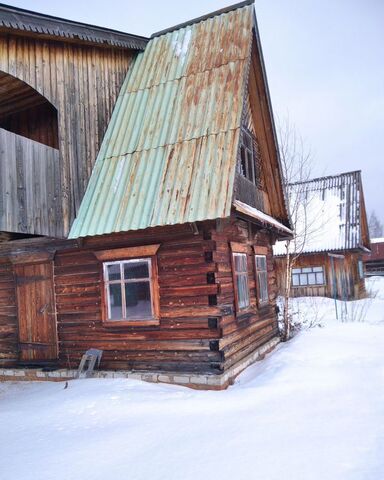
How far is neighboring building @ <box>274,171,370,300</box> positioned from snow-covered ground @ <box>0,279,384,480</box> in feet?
46.2

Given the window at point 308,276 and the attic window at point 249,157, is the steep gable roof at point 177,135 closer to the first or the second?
the attic window at point 249,157

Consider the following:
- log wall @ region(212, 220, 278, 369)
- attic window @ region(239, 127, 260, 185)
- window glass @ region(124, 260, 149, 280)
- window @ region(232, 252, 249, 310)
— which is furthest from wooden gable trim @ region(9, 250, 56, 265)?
attic window @ region(239, 127, 260, 185)

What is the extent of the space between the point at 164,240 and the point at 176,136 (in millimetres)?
→ 2182

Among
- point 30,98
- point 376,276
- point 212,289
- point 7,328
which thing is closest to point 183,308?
point 212,289

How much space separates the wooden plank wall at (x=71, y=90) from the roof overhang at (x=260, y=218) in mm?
3313

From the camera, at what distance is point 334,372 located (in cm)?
766

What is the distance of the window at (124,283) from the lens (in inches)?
318

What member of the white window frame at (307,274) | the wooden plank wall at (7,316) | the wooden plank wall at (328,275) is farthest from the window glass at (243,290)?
the white window frame at (307,274)

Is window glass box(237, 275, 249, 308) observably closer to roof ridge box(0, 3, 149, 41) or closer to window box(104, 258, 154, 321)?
window box(104, 258, 154, 321)

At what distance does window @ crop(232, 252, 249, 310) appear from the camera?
8672 mm

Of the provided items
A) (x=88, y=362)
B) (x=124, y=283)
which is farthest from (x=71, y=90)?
(x=88, y=362)

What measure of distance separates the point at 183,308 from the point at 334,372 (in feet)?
9.98

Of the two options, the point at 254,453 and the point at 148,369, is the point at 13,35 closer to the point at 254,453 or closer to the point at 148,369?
the point at 148,369

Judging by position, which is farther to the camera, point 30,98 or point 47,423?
point 30,98
